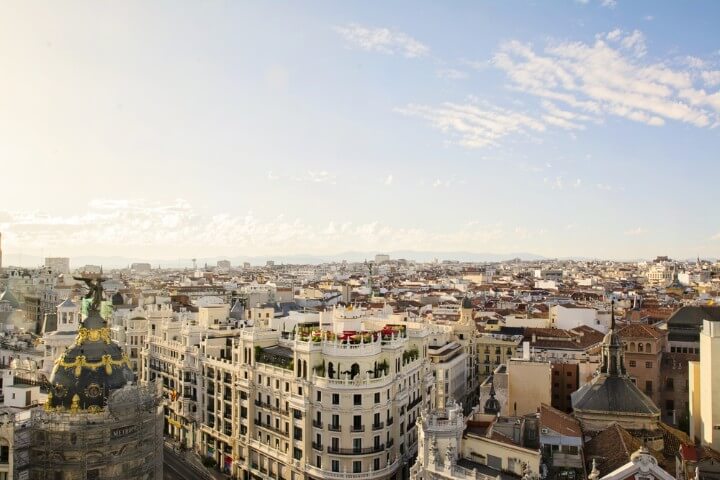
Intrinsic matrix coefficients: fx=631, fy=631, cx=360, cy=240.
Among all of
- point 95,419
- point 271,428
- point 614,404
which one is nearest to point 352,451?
point 271,428

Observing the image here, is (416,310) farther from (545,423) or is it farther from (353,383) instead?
(545,423)

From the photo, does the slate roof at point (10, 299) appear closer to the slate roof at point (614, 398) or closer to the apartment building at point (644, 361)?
the apartment building at point (644, 361)

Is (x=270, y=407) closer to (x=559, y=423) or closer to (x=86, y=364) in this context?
(x=86, y=364)

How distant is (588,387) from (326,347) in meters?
24.5

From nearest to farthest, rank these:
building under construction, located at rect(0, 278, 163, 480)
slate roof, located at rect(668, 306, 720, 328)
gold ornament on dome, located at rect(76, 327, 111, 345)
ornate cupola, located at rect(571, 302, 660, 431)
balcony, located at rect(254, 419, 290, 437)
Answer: building under construction, located at rect(0, 278, 163, 480), gold ornament on dome, located at rect(76, 327, 111, 345), ornate cupola, located at rect(571, 302, 660, 431), balcony, located at rect(254, 419, 290, 437), slate roof, located at rect(668, 306, 720, 328)

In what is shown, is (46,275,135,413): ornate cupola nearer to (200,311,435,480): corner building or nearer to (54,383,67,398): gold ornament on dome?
(54,383,67,398): gold ornament on dome

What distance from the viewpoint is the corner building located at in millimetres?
58969

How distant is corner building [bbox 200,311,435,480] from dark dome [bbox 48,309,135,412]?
58.0 ft

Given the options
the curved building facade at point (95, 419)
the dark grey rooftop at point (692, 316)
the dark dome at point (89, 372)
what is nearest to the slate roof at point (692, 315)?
the dark grey rooftop at point (692, 316)

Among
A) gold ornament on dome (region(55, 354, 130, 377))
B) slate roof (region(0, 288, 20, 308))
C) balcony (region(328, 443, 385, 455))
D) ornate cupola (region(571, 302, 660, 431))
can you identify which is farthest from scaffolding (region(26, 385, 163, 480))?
slate roof (region(0, 288, 20, 308))

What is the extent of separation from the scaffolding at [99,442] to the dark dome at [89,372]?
1.01 m

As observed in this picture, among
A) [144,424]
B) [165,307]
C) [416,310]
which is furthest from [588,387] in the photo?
[416,310]

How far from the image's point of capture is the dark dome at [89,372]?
4703 centimetres

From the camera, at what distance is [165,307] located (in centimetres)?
9831
